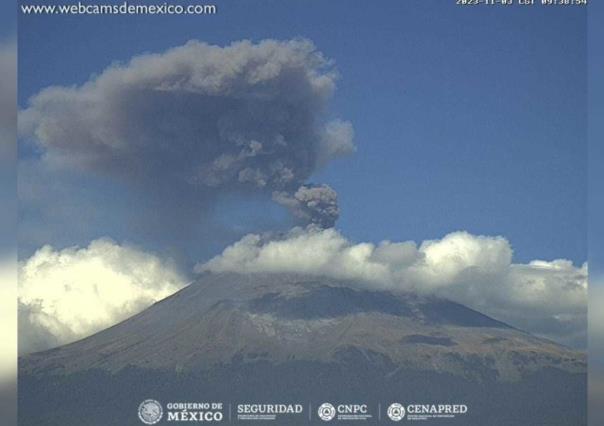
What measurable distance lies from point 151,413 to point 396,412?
1888 mm

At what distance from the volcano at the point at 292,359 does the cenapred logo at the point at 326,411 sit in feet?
0.17

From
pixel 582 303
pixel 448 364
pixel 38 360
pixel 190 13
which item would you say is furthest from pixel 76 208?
pixel 582 303

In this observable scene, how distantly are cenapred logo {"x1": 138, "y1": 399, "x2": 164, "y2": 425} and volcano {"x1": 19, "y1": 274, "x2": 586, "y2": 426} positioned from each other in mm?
65

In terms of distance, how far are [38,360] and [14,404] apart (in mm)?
382

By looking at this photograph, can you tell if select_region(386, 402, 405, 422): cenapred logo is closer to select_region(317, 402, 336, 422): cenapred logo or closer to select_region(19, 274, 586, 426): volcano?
select_region(19, 274, 586, 426): volcano

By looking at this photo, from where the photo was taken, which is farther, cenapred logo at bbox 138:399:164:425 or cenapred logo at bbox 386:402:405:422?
cenapred logo at bbox 386:402:405:422

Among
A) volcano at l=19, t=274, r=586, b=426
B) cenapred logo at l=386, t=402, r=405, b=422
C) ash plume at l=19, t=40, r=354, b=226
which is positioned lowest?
cenapred logo at l=386, t=402, r=405, b=422

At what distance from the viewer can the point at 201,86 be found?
786 centimetres

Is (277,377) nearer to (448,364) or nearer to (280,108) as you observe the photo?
(448,364)

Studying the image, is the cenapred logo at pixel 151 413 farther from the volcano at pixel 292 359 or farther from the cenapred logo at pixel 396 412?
the cenapred logo at pixel 396 412

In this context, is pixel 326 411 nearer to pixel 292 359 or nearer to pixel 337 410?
pixel 337 410

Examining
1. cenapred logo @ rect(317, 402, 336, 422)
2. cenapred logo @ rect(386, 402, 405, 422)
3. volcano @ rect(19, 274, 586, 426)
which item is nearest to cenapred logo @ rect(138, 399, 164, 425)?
volcano @ rect(19, 274, 586, 426)

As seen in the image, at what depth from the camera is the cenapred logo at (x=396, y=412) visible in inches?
311

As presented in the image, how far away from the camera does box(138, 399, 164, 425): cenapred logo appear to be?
7.79 m
